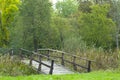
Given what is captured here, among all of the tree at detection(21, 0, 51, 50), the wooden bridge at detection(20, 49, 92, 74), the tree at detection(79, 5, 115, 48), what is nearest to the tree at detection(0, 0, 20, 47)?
the tree at detection(21, 0, 51, 50)

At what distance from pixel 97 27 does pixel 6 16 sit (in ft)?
31.1

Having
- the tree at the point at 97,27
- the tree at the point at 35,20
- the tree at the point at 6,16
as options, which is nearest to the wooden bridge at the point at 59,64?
the tree at the point at 35,20

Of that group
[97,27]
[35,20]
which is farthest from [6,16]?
[97,27]

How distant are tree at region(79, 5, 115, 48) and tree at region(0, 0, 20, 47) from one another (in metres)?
7.15

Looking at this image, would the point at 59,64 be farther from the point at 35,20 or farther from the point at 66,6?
the point at 66,6

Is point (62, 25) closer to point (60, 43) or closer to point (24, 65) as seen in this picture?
point (60, 43)

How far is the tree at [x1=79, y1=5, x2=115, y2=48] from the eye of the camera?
2859 centimetres

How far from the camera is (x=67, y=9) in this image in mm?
57719

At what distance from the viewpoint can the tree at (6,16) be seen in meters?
31.1

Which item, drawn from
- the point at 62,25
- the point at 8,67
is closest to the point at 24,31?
the point at 62,25

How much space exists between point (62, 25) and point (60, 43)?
3095 mm

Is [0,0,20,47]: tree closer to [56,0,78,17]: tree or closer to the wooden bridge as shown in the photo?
the wooden bridge

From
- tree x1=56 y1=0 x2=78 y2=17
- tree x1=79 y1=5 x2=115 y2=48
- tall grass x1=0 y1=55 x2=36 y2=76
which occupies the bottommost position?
tall grass x1=0 y1=55 x2=36 y2=76

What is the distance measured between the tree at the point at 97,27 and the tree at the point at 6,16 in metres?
7.15
